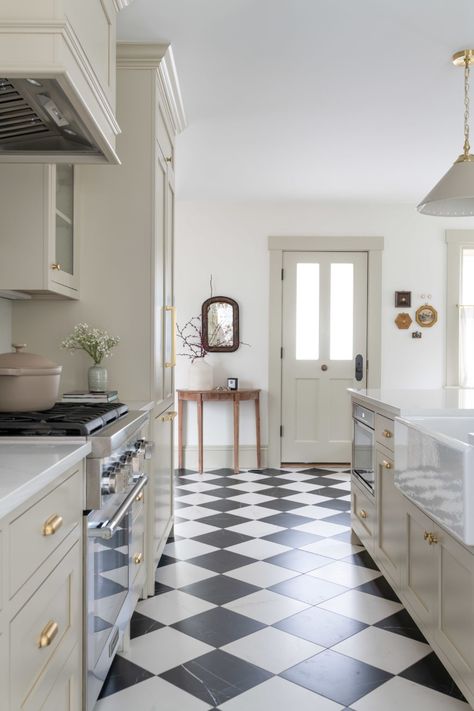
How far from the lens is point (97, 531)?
168cm

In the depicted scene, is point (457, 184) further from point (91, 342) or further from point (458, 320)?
point (458, 320)

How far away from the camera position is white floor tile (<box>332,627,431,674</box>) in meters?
2.27

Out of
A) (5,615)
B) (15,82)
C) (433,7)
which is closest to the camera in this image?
(5,615)

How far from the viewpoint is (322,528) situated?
155 inches

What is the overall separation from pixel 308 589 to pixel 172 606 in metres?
0.65

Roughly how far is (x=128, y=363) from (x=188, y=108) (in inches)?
63.8

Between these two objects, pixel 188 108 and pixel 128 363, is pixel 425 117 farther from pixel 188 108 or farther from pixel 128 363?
pixel 128 363

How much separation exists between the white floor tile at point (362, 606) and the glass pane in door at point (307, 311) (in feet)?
10.6

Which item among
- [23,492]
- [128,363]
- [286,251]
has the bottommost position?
[23,492]

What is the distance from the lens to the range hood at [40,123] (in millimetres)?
1621

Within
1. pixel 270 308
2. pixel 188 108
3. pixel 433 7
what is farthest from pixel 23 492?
pixel 270 308

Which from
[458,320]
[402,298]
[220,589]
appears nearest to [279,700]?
[220,589]

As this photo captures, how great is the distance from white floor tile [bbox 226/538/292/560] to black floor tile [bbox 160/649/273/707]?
3.67 feet

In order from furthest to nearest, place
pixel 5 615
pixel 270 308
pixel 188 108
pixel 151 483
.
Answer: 1. pixel 270 308
2. pixel 188 108
3. pixel 151 483
4. pixel 5 615
